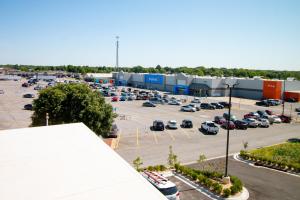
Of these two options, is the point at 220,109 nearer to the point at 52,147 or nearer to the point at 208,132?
the point at 208,132

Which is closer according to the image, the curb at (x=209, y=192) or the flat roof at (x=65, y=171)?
the flat roof at (x=65, y=171)

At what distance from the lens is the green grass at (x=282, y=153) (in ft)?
81.6

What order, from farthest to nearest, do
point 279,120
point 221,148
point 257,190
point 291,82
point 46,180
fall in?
point 291,82 → point 279,120 → point 221,148 → point 257,190 → point 46,180

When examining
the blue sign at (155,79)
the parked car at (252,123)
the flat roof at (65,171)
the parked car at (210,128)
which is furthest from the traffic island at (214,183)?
the blue sign at (155,79)

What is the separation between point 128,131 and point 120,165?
23.7 meters

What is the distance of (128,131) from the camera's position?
1405 inches

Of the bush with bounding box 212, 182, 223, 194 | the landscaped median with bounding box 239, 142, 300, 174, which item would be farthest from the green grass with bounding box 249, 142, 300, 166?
the bush with bounding box 212, 182, 223, 194

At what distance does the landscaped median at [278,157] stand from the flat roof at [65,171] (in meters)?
16.3

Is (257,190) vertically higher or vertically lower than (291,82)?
lower

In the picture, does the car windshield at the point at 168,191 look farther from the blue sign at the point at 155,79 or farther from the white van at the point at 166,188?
the blue sign at the point at 155,79

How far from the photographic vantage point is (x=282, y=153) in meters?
27.8

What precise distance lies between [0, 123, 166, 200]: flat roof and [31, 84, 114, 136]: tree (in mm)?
10296

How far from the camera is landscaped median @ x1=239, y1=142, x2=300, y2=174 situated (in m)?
23.9

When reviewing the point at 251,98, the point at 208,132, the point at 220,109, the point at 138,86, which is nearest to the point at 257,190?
the point at 208,132
